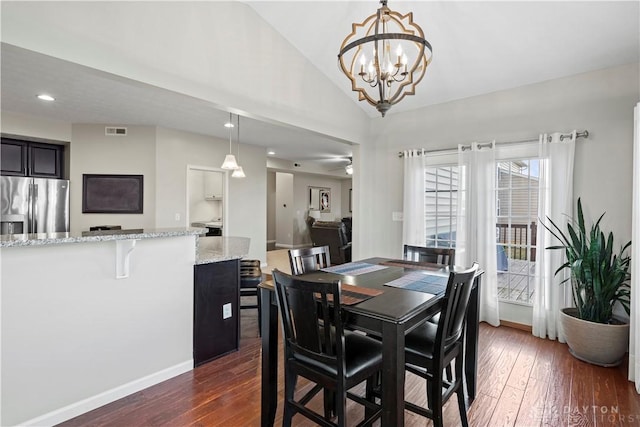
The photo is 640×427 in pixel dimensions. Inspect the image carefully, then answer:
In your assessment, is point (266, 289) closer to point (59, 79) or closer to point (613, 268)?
point (613, 268)

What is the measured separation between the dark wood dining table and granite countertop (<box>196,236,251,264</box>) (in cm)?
97

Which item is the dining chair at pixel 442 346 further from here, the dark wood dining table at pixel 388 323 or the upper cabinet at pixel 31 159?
the upper cabinet at pixel 31 159

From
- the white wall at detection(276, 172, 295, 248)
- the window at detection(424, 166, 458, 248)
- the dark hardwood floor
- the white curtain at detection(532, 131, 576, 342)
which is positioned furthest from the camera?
the white wall at detection(276, 172, 295, 248)

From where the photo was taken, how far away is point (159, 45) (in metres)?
2.41

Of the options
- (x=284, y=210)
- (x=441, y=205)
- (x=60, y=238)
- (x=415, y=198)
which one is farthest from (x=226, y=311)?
(x=284, y=210)

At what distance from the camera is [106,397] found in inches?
85.4

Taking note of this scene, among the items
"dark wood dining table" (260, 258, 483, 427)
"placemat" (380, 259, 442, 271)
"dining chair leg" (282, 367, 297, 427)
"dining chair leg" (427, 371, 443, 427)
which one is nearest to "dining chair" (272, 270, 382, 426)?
"dining chair leg" (282, 367, 297, 427)

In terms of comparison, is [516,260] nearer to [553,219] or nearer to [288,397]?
[553,219]

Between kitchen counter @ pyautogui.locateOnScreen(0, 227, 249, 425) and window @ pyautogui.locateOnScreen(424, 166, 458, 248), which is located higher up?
window @ pyautogui.locateOnScreen(424, 166, 458, 248)

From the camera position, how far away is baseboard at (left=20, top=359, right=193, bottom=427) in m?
1.94

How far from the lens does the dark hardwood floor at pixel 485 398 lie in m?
1.99

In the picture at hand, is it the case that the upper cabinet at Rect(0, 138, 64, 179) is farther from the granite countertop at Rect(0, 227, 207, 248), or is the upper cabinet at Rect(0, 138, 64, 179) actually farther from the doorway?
the granite countertop at Rect(0, 227, 207, 248)

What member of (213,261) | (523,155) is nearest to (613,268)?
(523,155)

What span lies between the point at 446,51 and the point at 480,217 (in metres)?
1.85
